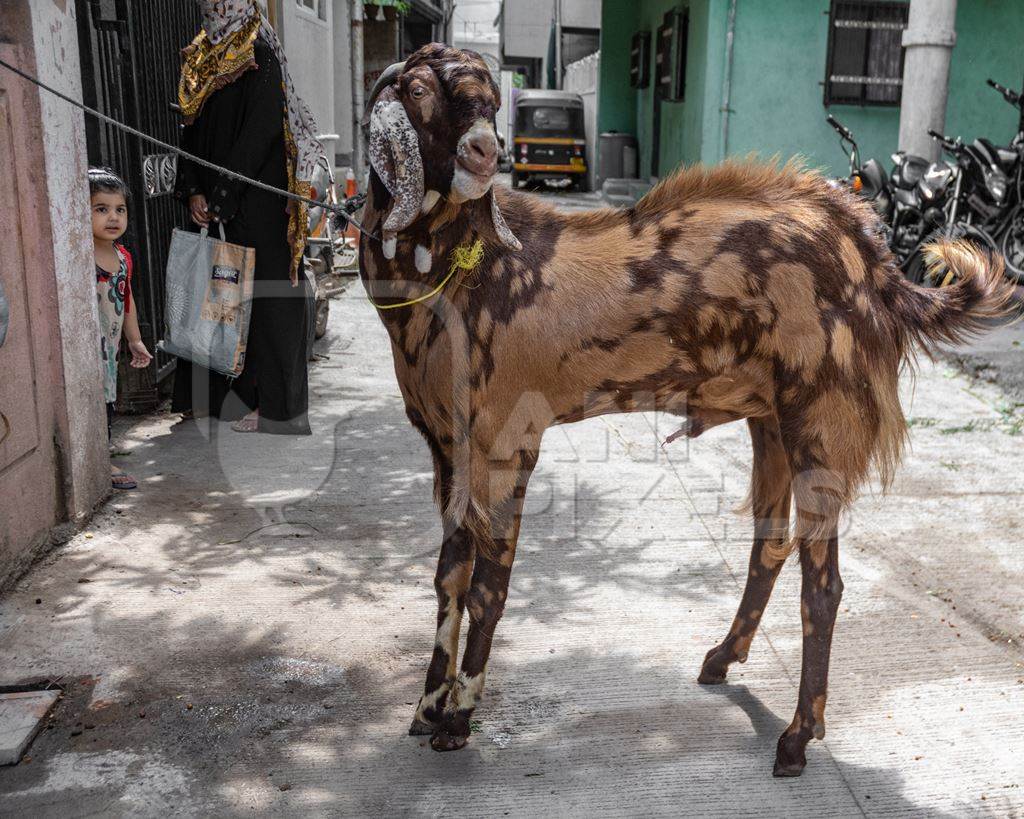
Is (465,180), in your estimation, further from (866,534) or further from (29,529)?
(866,534)

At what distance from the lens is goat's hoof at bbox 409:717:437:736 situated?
299 cm

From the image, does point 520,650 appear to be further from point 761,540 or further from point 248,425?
point 248,425

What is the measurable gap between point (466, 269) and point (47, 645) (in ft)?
6.73

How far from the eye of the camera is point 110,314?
4.78 metres

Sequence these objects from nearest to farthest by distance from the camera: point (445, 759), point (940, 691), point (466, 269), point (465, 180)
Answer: point (465, 180)
point (466, 269)
point (445, 759)
point (940, 691)

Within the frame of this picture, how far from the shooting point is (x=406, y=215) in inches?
100.0

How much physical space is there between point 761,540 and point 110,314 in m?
3.32

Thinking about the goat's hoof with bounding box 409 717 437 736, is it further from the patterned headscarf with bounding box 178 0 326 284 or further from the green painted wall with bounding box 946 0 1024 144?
the green painted wall with bounding box 946 0 1024 144

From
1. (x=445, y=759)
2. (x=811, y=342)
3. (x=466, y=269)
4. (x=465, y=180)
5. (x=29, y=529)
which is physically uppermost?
(x=465, y=180)

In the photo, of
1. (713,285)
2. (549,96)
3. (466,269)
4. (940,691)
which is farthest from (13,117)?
(549,96)

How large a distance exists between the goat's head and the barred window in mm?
11736

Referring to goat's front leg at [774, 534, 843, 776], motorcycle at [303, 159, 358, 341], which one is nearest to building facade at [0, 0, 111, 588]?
motorcycle at [303, 159, 358, 341]

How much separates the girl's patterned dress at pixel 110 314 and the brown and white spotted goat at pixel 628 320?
8.09ft

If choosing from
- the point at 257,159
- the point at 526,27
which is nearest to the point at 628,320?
the point at 257,159
